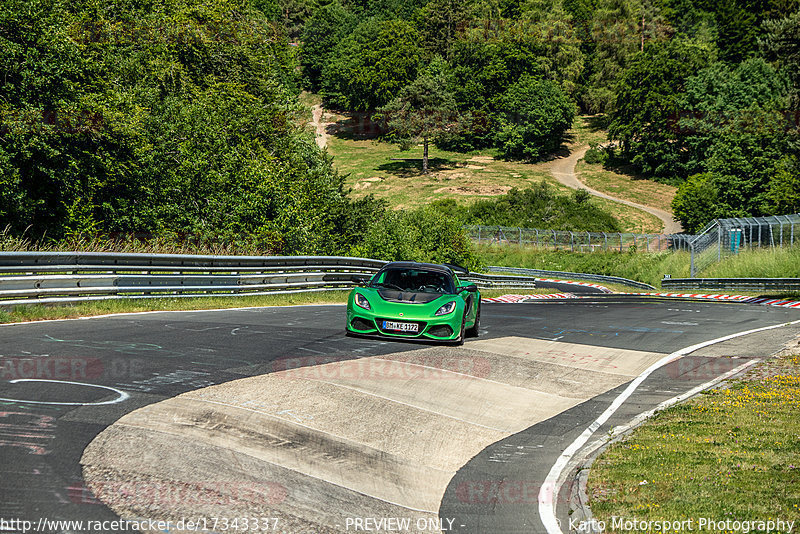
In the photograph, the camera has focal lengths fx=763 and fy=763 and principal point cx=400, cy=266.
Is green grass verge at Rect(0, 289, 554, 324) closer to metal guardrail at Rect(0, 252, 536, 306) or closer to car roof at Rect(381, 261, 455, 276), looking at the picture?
metal guardrail at Rect(0, 252, 536, 306)

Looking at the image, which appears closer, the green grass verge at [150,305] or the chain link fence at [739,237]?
the green grass verge at [150,305]

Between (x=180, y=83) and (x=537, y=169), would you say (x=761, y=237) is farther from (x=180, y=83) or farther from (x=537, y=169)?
(x=537, y=169)

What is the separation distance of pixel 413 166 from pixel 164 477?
340 feet

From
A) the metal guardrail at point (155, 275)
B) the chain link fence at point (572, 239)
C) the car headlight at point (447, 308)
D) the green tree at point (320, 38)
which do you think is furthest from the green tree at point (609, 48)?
the car headlight at point (447, 308)

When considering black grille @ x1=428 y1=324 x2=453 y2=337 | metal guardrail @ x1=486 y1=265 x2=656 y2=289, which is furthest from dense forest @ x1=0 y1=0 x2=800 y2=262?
metal guardrail @ x1=486 y1=265 x2=656 y2=289

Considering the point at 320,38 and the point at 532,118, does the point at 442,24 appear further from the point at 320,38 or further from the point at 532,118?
the point at 532,118

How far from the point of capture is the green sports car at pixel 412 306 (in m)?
12.9

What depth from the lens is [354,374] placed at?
10734mm

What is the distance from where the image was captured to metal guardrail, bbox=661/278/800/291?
3628 centimetres

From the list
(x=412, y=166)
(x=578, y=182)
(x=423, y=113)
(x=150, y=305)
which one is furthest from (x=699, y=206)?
(x=150, y=305)

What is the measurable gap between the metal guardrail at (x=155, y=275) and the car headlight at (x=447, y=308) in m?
7.51

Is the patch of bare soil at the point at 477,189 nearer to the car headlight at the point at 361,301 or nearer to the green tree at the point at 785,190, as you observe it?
the green tree at the point at 785,190

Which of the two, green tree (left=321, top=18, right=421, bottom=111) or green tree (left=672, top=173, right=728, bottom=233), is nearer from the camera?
green tree (left=672, top=173, right=728, bottom=233)

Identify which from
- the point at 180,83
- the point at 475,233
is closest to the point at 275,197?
the point at 180,83
